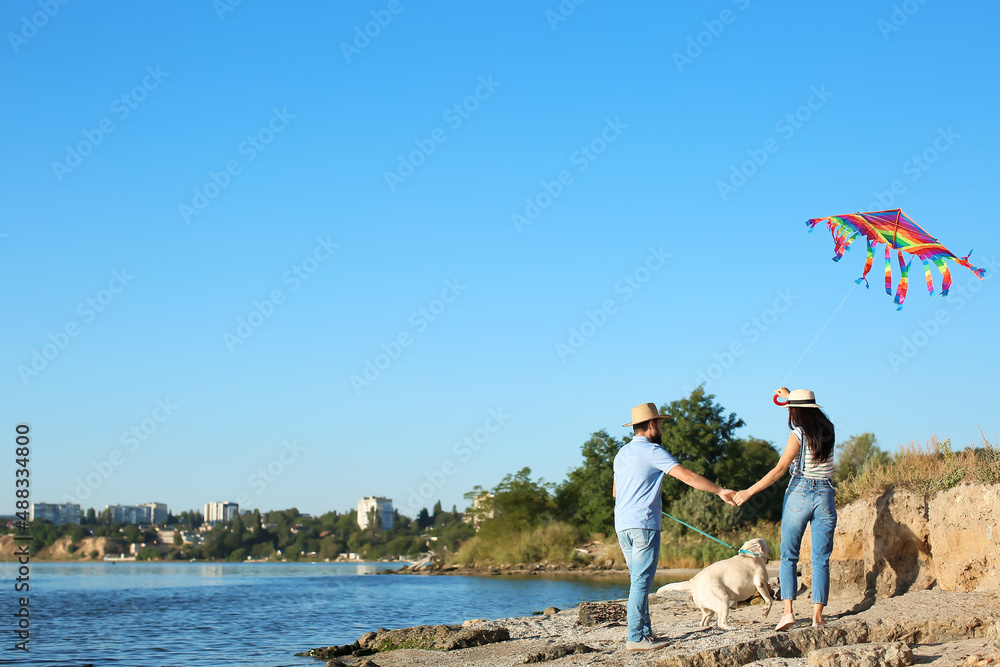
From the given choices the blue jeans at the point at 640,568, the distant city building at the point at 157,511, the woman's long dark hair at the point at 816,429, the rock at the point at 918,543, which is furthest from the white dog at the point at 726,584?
the distant city building at the point at 157,511

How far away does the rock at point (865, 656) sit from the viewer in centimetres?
590

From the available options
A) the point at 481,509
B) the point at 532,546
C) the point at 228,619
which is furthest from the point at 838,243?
the point at 481,509

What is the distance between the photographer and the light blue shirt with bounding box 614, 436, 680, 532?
713 cm

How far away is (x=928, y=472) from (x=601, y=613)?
4.69 meters

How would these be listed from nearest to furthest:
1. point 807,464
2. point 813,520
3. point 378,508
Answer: point 807,464 → point 813,520 → point 378,508

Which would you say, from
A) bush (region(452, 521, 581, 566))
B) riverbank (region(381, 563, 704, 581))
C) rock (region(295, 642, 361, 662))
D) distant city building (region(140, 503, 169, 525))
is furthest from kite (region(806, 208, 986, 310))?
distant city building (region(140, 503, 169, 525))

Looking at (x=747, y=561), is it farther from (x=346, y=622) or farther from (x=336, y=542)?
(x=336, y=542)

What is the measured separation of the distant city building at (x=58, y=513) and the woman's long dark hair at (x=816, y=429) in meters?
95.4

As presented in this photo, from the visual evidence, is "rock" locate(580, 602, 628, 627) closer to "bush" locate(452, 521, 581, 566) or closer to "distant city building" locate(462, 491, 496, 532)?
"bush" locate(452, 521, 581, 566)

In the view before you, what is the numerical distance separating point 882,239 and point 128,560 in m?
130

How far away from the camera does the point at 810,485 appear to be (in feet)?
25.8

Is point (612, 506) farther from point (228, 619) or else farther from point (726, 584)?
point (726, 584)

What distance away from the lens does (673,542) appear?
3759cm

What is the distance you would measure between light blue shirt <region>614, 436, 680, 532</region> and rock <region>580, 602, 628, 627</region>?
4.26 meters
